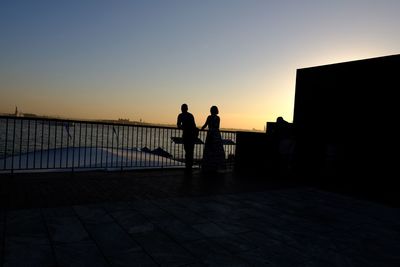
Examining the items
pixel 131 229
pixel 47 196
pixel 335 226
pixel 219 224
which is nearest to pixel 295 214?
pixel 335 226

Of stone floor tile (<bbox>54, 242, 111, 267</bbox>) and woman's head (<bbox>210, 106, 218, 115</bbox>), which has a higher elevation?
woman's head (<bbox>210, 106, 218, 115</bbox>)

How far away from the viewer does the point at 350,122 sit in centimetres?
816

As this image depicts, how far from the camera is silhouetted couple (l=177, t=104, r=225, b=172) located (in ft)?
28.0

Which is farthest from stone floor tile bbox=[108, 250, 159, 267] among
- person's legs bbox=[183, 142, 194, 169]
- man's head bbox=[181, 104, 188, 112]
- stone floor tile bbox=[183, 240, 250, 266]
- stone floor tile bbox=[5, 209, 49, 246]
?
man's head bbox=[181, 104, 188, 112]

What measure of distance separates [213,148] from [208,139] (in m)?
0.29

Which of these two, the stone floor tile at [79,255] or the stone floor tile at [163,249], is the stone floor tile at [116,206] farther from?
the stone floor tile at [79,255]

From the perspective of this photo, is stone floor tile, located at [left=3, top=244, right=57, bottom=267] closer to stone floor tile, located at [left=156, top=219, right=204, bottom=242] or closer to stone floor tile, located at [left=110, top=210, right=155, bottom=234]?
stone floor tile, located at [left=110, top=210, right=155, bottom=234]

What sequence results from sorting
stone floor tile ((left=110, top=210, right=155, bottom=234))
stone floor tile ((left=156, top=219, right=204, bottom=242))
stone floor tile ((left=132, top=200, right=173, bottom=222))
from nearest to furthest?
stone floor tile ((left=156, top=219, right=204, bottom=242)), stone floor tile ((left=110, top=210, right=155, bottom=234)), stone floor tile ((left=132, top=200, right=173, bottom=222))

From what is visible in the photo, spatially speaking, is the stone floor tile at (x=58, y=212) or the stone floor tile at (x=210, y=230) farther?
the stone floor tile at (x=58, y=212)

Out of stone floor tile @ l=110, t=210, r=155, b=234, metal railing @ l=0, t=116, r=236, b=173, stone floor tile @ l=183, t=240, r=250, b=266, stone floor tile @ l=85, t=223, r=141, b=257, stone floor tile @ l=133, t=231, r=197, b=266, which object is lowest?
stone floor tile @ l=183, t=240, r=250, b=266

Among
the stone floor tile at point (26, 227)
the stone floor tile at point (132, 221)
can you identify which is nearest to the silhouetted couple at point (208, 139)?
the stone floor tile at point (132, 221)

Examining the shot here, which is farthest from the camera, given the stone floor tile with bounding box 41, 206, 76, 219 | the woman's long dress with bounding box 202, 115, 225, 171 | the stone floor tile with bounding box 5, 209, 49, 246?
the woman's long dress with bounding box 202, 115, 225, 171

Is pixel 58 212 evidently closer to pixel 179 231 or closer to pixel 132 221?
pixel 132 221

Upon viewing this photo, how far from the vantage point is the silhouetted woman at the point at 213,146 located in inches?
342
